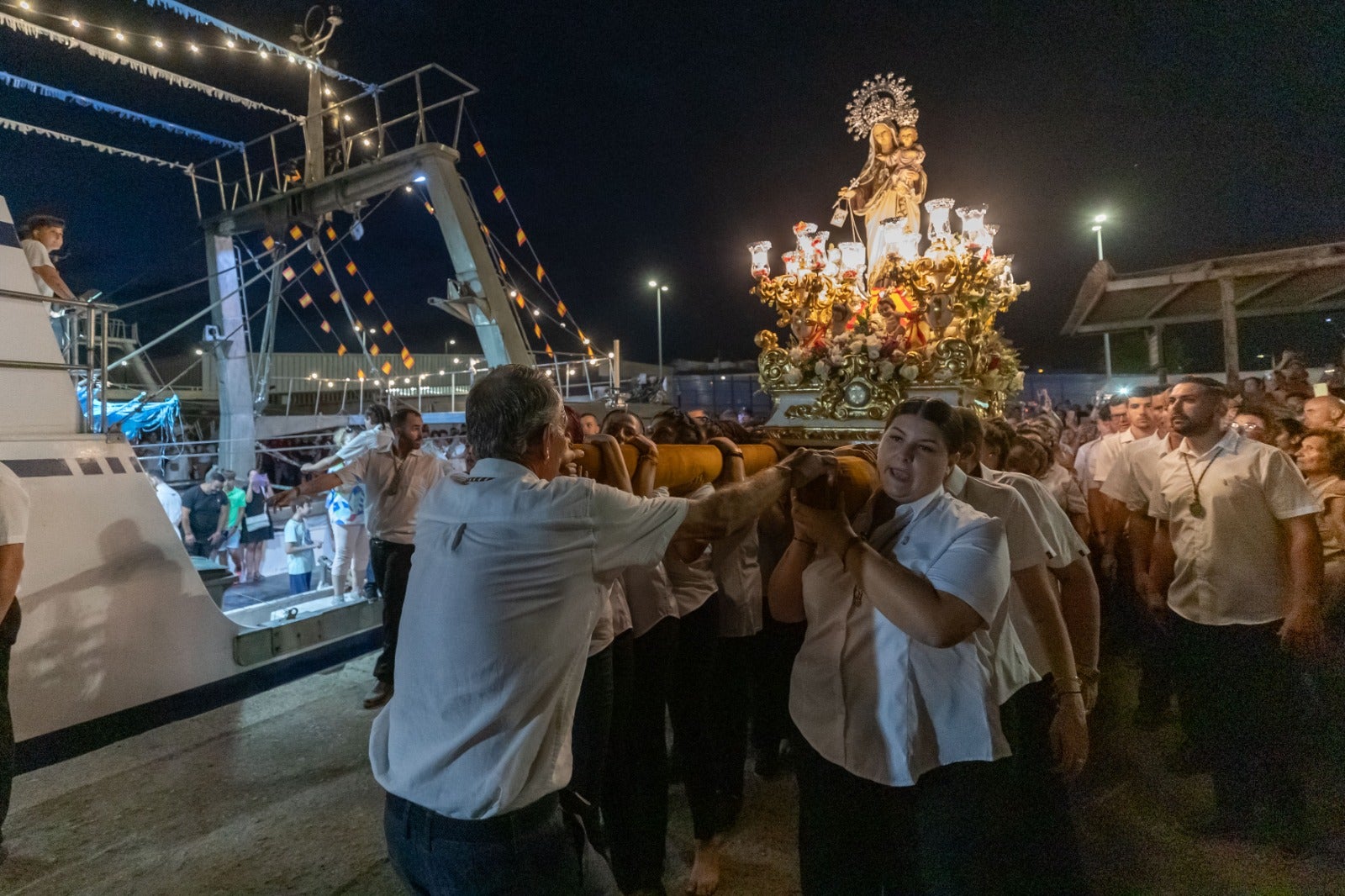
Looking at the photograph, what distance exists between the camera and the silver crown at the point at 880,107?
5727mm

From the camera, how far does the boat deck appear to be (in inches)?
105

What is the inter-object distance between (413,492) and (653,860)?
10.2ft

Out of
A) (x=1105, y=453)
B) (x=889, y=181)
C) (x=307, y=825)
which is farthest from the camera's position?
(x=889, y=181)

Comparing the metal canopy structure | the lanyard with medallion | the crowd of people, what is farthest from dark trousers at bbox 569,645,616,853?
the metal canopy structure

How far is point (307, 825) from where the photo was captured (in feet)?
10.1

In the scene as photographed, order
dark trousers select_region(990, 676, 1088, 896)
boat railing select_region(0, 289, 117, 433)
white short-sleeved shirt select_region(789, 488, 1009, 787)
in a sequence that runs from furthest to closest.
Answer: boat railing select_region(0, 289, 117, 433) → dark trousers select_region(990, 676, 1088, 896) → white short-sleeved shirt select_region(789, 488, 1009, 787)

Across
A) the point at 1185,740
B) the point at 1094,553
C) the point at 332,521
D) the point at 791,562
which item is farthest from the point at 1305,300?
the point at 332,521

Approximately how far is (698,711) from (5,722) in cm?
304

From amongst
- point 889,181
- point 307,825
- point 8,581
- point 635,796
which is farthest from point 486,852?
point 889,181

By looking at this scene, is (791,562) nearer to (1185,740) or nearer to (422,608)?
(422,608)

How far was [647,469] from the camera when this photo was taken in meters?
2.09

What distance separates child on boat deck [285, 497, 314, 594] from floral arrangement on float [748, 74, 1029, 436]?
16.9 feet

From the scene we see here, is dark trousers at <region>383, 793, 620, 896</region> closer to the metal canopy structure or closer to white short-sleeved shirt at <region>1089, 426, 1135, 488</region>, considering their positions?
white short-sleeved shirt at <region>1089, 426, 1135, 488</region>

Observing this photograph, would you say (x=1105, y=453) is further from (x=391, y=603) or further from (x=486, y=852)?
(x=391, y=603)
